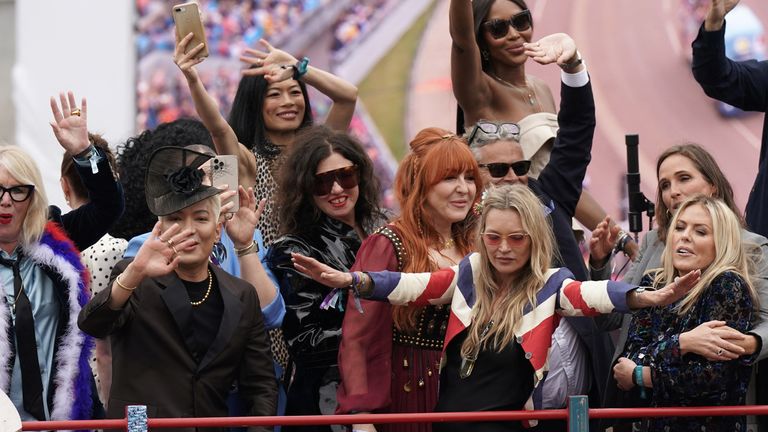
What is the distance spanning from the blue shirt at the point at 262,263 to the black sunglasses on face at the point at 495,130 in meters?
0.97

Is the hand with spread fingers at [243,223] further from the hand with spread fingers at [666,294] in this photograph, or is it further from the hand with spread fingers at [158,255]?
the hand with spread fingers at [666,294]

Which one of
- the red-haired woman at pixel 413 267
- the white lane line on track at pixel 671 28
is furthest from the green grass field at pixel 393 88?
the red-haired woman at pixel 413 267

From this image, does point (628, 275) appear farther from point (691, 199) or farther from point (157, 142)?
point (157, 142)

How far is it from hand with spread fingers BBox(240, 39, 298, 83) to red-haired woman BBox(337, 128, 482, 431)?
1161mm

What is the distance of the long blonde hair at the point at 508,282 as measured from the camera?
4629 millimetres

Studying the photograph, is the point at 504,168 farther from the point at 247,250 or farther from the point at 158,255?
the point at 158,255

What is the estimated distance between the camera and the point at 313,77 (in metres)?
6.33

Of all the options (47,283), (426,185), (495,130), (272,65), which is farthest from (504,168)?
(47,283)

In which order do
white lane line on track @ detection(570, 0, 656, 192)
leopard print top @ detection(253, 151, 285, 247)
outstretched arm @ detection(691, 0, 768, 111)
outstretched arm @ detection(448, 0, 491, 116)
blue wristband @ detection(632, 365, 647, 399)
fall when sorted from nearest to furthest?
blue wristband @ detection(632, 365, 647, 399) < outstretched arm @ detection(691, 0, 768, 111) < outstretched arm @ detection(448, 0, 491, 116) < leopard print top @ detection(253, 151, 285, 247) < white lane line on track @ detection(570, 0, 656, 192)

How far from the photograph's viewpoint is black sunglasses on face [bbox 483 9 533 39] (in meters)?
6.02

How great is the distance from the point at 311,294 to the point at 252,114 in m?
1.30

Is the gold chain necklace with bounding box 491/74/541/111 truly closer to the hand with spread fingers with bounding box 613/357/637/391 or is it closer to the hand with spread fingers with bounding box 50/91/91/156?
the hand with spread fingers with bounding box 613/357/637/391

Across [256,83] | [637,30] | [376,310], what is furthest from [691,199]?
[637,30]

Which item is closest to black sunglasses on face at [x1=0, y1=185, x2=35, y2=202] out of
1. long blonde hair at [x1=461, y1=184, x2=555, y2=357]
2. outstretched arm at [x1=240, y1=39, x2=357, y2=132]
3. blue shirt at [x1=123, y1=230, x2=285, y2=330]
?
blue shirt at [x1=123, y1=230, x2=285, y2=330]
